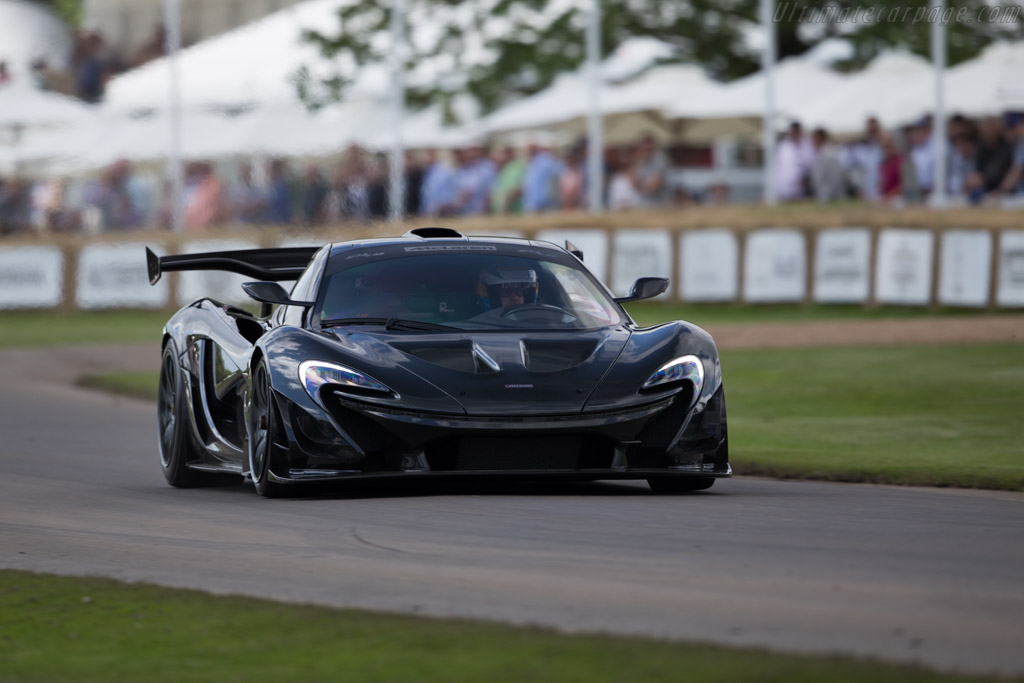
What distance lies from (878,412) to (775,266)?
11856 mm

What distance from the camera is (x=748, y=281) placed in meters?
27.1

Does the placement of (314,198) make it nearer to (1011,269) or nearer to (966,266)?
(966,266)

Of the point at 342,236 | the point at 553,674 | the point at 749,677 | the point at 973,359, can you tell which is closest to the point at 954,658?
the point at 749,677

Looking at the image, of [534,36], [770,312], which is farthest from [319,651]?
[534,36]

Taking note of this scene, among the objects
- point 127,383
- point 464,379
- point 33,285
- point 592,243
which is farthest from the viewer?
point 33,285

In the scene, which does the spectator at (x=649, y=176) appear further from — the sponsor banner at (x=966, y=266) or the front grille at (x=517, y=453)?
the front grille at (x=517, y=453)

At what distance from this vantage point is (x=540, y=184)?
1147 inches

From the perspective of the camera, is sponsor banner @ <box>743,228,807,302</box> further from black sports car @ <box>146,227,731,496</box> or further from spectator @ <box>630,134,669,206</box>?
black sports car @ <box>146,227,731,496</box>

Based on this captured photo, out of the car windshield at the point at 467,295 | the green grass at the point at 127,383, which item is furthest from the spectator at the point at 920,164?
the car windshield at the point at 467,295

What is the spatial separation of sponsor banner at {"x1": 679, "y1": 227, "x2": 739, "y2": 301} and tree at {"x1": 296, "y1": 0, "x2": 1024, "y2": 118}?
13.6m

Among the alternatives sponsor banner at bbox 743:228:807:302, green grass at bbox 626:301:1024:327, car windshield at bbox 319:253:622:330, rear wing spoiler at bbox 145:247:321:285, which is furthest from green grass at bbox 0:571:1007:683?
sponsor banner at bbox 743:228:807:302

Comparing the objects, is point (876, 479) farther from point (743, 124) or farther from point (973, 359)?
point (743, 124)

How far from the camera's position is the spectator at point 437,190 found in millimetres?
29672

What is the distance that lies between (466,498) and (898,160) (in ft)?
65.7
